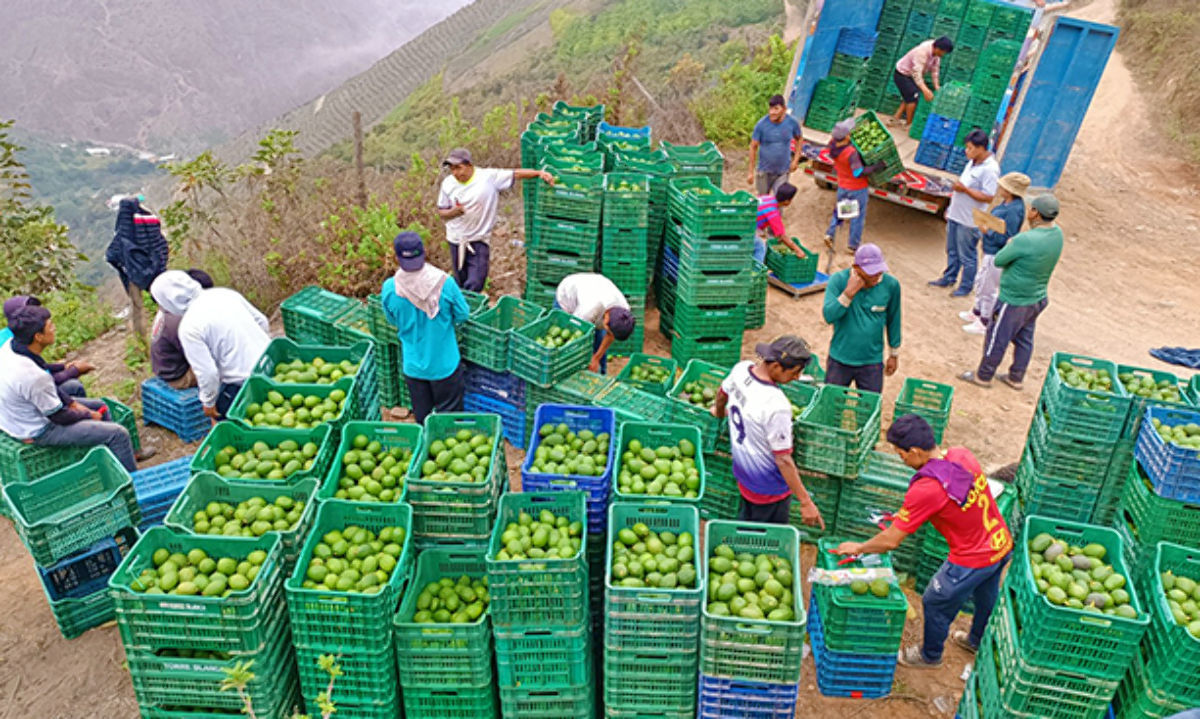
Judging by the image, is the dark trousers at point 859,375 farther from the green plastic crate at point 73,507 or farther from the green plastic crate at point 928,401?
the green plastic crate at point 73,507

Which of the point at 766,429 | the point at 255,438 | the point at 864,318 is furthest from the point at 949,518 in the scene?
the point at 255,438

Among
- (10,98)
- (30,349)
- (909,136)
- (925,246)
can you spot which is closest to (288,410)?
(30,349)

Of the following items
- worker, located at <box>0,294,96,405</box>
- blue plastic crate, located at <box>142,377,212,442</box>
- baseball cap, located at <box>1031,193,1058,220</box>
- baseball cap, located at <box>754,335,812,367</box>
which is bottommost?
blue plastic crate, located at <box>142,377,212,442</box>

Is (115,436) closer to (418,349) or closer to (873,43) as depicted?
(418,349)

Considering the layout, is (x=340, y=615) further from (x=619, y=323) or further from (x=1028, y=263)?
(x=1028, y=263)

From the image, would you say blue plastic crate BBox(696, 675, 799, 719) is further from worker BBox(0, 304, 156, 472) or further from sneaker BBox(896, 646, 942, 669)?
worker BBox(0, 304, 156, 472)

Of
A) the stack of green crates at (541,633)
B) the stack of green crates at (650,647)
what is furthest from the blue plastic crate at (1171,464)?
the stack of green crates at (541,633)

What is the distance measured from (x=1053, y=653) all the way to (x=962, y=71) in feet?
39.7

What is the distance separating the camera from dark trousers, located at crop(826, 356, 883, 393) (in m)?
7.69

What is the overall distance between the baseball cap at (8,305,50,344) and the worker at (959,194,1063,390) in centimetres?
877

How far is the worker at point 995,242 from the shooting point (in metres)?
9.79

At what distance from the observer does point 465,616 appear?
5.02 meters

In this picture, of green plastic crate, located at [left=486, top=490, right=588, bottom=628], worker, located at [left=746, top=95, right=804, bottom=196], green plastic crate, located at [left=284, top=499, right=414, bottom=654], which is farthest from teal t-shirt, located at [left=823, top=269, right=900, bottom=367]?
worker, located at [left=746, top=95, right=804, bottom=196]

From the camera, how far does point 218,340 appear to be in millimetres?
7148
